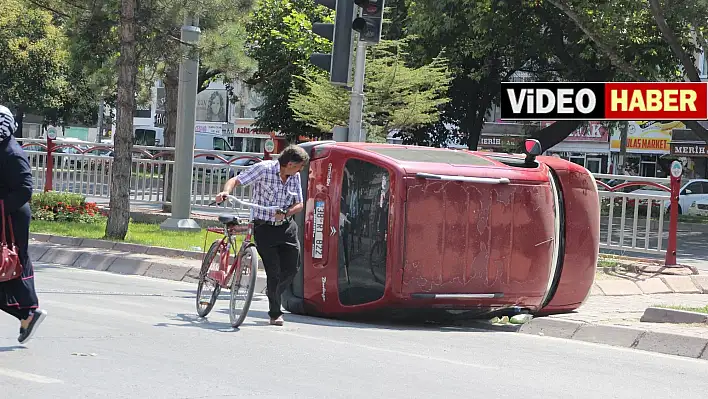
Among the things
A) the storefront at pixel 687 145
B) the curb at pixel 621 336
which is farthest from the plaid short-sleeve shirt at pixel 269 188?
the storefront at pixel 687 145

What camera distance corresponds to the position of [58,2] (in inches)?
734

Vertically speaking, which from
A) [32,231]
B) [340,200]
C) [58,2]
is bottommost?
[32,231]

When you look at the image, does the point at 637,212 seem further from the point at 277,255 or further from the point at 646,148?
the point at 646,148

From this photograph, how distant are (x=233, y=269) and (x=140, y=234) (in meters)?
9.01

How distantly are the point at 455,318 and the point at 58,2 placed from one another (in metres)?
9.78

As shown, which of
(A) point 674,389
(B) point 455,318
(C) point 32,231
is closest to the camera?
(A) point 674,389

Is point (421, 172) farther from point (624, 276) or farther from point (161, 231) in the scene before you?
point (161, 231)

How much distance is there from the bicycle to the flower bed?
10646mm

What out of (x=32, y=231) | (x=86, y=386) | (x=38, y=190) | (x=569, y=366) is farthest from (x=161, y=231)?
(x=86, y=386)

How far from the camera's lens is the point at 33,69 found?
5266 cm

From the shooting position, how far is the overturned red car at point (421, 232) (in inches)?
422

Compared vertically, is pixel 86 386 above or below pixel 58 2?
below

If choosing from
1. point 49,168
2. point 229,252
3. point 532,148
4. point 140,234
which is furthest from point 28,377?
point 49,168

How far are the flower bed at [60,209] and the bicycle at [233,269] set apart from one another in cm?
1065
